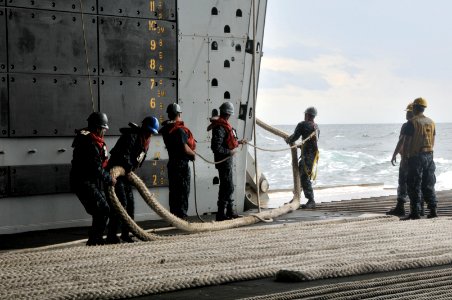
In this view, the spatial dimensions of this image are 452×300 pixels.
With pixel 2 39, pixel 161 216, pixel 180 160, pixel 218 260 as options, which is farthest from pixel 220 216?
pixel 218 260

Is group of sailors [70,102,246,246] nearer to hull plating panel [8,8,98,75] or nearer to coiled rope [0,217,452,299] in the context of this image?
coiled rope [0,217,452,299]

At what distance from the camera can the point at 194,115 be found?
13273 millimetres

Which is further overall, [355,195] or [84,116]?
[355,195]

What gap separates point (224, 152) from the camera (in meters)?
12.8

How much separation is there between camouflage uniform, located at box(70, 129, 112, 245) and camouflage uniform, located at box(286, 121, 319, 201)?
6.25 metres

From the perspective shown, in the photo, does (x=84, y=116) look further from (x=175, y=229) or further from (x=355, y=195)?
(x=355, y=195)

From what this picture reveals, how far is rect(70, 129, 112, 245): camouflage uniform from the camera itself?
9789 mm

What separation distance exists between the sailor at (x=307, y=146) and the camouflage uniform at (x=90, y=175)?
6278mm

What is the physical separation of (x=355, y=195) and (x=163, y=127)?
6.66m

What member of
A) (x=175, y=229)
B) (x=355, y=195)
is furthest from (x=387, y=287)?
(x=355, y=195)

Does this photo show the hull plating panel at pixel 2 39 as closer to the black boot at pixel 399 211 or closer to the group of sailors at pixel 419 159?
the group of sailors at pixel 419 159

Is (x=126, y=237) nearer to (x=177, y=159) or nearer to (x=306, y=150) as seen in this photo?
(x=177, y=159)

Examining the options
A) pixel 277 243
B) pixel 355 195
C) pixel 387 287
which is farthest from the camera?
pixel 355 195

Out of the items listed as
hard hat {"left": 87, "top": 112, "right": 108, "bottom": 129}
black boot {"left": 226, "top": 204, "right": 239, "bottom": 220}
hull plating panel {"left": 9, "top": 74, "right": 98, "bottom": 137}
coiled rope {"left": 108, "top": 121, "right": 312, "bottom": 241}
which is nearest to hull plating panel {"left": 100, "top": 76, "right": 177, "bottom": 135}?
hull plating panel {"left": 9, "top": 74, "right": 98, "bottom": 137}
